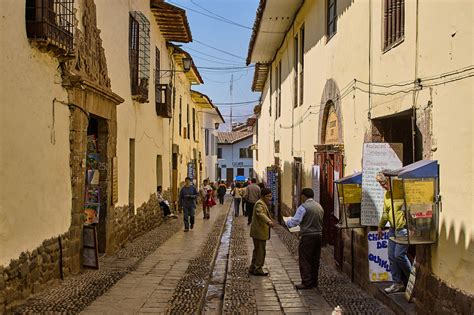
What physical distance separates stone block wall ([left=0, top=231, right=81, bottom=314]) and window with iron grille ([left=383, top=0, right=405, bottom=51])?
5225mm

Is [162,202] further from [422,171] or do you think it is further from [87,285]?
Result: [422,171]

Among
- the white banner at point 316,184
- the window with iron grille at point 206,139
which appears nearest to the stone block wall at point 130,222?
the white banner at point 316,184

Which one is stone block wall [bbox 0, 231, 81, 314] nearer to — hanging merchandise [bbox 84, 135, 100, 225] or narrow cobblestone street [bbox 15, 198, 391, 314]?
narrow cobblestone street [bbox 15, 198, 391, 314]

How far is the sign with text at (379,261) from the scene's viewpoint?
22.7 feet

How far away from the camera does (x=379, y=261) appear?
6949 mm

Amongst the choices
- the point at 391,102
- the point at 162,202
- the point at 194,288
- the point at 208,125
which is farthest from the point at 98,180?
the point at 208,125

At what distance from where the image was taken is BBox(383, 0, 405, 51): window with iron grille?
21.7ft

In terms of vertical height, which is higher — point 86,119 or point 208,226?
point 86,119

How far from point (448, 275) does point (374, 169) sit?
222cm

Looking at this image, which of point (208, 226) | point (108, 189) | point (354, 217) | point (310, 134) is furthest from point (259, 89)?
point (354, 217)

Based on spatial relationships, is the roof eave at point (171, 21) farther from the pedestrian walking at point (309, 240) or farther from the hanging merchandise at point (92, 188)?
the pedestrian walking at point (309, 240)

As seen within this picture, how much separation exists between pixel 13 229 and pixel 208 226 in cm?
1182

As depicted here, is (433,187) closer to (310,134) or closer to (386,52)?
(386,52)

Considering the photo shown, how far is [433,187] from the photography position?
203 inches
